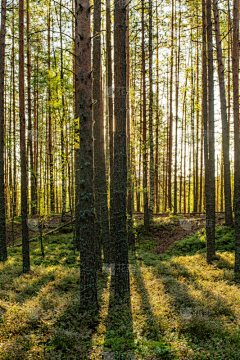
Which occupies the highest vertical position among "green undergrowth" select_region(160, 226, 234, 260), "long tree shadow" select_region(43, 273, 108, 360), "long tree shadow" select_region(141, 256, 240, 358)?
"long tree shadow" select_region(43, 273, 108, 360)

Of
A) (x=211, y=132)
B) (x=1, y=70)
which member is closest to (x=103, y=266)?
(x=211, y=132)

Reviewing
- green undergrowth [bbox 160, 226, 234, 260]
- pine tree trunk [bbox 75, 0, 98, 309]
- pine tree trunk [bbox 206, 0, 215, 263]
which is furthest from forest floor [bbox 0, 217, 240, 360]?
green undergrowth [bbox 160, 226, 234, 260]

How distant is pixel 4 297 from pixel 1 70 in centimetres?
897

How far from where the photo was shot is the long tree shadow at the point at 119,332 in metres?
3.71

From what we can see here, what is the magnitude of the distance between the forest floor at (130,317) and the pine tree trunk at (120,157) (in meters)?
0.61

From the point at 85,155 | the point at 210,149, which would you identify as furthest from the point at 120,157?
the point at 210,149

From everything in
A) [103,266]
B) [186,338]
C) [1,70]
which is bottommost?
[103,266]

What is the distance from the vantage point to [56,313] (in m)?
4.96

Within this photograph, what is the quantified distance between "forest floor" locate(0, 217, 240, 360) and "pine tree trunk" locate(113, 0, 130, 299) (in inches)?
24.2

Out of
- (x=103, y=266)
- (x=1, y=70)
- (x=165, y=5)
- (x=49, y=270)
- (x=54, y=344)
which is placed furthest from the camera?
(x=165, y=5)

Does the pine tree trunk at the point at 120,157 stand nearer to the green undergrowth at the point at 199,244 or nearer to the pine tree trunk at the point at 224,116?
the pine tree trunk at the point at 224,116

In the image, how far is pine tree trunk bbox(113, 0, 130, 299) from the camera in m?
6.06

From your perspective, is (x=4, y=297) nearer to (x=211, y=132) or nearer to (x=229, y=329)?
(x=229, y=329)

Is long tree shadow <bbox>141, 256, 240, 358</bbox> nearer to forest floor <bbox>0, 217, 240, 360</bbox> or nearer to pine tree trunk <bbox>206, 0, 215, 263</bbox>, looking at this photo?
forest floor <bbox>0, 217, 240, 360</bbox>
